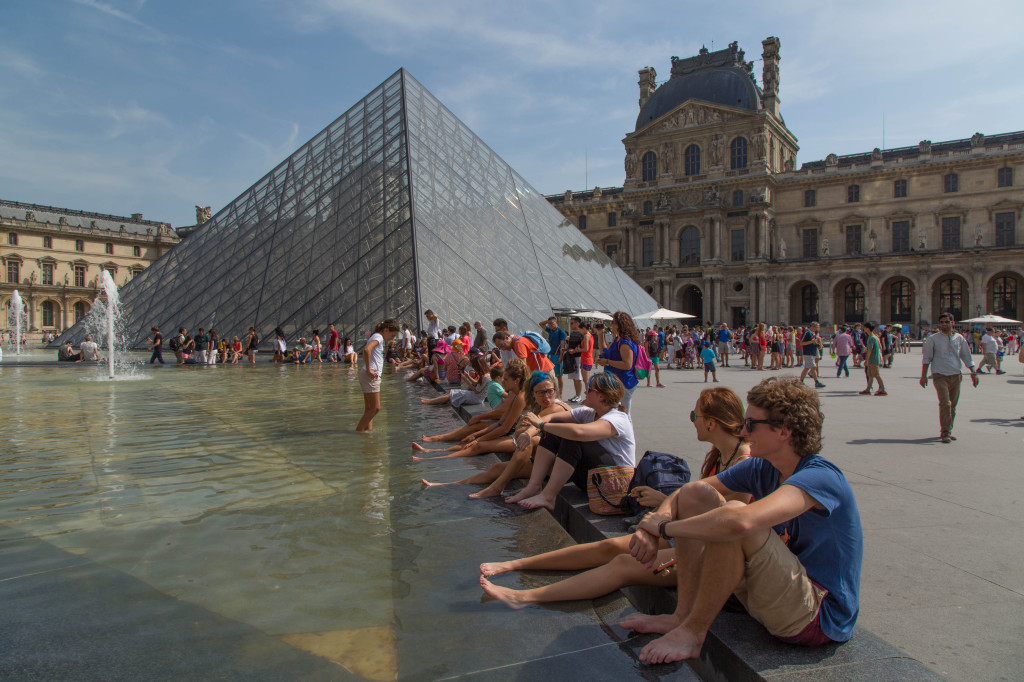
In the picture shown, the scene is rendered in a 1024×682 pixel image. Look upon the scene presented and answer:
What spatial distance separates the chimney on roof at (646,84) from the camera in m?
53.1

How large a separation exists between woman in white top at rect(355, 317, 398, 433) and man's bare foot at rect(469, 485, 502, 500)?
7.92 feet

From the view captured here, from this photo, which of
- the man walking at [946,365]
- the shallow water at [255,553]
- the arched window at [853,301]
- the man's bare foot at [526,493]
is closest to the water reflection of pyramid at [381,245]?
the shallow water at [255,553]

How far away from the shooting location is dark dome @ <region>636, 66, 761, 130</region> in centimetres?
4647

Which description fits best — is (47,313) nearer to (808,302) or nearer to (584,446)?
(808,302)

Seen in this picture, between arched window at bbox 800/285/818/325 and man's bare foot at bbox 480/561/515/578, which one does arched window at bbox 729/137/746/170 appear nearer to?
arched window at bbox 800/285/818/325

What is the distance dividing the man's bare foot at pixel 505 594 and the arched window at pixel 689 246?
154 ft

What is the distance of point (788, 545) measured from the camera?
6.91 feet

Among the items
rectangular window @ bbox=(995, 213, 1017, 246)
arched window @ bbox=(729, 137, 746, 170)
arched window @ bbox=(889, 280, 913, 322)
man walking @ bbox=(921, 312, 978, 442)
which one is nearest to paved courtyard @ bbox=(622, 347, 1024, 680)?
man walking @ bbox=(921, 312, 978, 442)

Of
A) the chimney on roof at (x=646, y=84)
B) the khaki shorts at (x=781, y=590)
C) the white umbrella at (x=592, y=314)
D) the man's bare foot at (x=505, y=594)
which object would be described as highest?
the chimney on roof at (x=646, y=84)

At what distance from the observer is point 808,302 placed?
151ft

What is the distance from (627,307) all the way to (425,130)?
945 centimetres

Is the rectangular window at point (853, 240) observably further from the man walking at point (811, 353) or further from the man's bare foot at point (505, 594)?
the man's bare foot at point (505, 594)

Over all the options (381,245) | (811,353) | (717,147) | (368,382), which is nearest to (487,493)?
(368,382)

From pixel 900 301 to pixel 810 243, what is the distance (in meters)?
6.76
